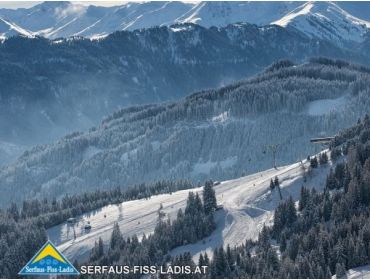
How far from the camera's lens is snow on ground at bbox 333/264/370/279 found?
177613 mm

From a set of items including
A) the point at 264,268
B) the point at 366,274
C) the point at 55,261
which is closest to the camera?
the point at 55,261

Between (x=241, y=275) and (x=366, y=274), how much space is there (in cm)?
2550

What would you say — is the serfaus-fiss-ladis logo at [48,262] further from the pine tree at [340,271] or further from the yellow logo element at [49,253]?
the pine tree at [340,271]

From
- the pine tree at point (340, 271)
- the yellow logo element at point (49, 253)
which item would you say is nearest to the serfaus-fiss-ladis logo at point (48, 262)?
the yellow logo element at point (49, 253)

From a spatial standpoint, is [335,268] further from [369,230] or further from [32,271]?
[32,271]

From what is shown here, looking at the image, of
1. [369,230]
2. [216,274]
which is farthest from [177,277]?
[369,230]

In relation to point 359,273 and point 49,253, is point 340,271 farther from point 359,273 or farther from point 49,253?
point 49,253

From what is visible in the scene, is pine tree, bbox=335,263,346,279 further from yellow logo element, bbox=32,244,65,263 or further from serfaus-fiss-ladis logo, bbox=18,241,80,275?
yellow logo element, bbox=32,244,65,263

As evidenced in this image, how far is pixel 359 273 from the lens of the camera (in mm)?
180000

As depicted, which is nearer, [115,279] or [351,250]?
[351,250]

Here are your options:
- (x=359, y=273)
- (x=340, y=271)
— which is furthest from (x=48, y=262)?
(x=359, y=273)

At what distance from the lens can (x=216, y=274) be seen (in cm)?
19838

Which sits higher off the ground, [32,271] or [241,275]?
[32,271]

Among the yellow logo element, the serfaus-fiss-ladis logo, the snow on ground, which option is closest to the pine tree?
the snow on ground
